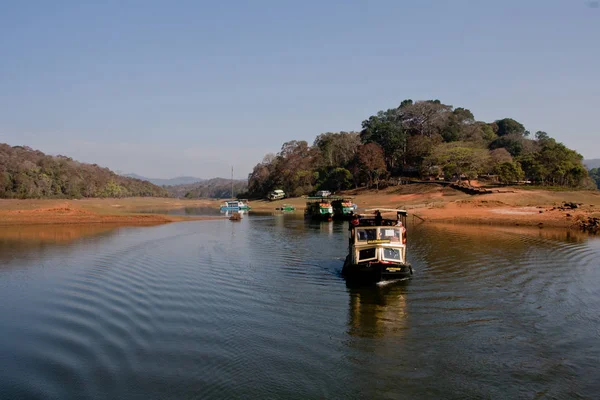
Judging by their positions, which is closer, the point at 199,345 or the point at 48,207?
the point at 199,345

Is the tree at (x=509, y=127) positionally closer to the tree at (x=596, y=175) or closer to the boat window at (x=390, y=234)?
the tree at (x=596, y=175)

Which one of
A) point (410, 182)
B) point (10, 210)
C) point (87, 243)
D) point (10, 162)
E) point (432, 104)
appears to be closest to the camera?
point (87, 243)

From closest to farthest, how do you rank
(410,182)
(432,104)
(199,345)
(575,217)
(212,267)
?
(199,345)
(212,267)
(575,217)
(410,182)
(432,104)

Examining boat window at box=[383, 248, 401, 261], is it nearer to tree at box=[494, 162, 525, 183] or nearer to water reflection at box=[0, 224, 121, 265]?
water reflection at box=[0, 224, 121, 265]

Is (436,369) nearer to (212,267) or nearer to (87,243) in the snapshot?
(212,267)

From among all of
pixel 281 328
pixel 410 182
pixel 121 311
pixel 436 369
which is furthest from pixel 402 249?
pixel 410 182

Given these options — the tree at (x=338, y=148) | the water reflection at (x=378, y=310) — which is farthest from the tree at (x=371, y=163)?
the water reflection at (x=378, y=310)

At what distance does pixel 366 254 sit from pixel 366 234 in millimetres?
1079

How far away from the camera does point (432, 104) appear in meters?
112

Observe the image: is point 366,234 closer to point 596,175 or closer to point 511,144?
point 511,144

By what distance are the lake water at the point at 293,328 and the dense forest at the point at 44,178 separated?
9867 cm

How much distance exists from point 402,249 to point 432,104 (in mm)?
94670

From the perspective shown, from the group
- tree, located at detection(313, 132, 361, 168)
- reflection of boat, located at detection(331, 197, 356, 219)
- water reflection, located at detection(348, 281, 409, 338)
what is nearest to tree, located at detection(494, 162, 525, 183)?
reflection of boat, located at detection(331, 197, 356, 219)

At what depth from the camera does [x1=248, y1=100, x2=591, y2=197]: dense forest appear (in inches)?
3179
